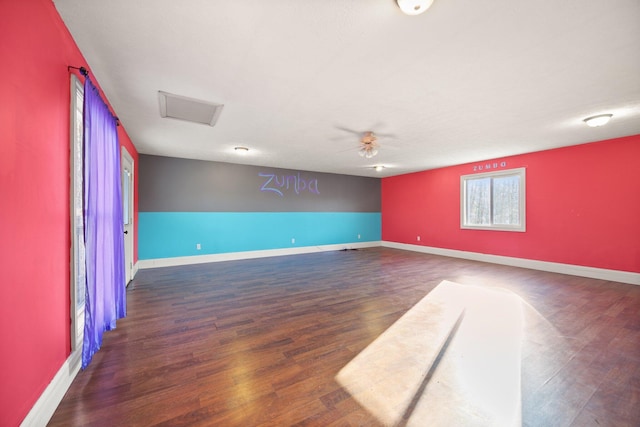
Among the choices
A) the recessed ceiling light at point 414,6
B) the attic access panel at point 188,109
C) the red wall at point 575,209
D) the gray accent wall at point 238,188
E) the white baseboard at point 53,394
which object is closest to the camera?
the white baseboard at point 53,394

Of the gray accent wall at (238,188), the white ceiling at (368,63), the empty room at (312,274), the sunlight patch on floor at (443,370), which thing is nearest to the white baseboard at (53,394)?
the empty room at (312,274)

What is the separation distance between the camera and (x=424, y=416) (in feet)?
4.61

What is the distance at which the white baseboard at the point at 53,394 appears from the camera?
1253 mm

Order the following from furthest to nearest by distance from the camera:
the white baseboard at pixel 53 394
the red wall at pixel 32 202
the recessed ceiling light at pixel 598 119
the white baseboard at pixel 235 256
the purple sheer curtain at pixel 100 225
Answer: the white baseboard at pixel 235 256, the recessed ceiling light at pixel 598 119, the purple sheer curtain at pixel 100 225, the white baseboard at pixel 53 394, the red wall at pixel 32 202

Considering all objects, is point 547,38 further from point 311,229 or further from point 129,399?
point 311,229

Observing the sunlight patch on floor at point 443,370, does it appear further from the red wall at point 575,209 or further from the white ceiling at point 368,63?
the red wall at point 575,209

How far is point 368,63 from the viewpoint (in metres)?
2.04

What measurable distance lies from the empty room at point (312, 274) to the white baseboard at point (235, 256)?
57 cm

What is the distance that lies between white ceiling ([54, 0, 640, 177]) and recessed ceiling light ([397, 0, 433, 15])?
0.08 m

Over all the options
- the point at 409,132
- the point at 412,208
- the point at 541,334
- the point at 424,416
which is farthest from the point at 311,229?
the point at 424,416

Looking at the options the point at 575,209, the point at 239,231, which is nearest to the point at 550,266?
the point at 575,209

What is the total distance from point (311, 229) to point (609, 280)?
20.2ft

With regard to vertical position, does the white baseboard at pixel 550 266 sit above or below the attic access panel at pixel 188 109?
below

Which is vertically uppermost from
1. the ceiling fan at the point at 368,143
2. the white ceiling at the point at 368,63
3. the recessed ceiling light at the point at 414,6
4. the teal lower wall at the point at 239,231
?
the white ceiling at the point at 368,63
